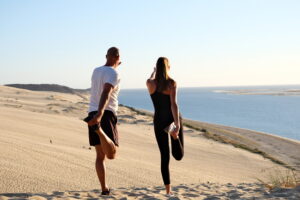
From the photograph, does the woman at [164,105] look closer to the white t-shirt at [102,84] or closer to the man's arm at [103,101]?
the white t-shirt at [102,84]

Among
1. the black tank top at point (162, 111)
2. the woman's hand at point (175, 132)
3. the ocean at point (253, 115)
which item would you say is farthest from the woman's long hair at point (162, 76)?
the ocean at point (253, 115)

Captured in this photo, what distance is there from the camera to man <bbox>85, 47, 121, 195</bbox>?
4434mm

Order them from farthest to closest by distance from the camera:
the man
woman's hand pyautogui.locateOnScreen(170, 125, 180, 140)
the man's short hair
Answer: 1. woman's hand pyautogui.locateOnScreen(170, 125, 180, 140)
2. the man's short hair
3. the man

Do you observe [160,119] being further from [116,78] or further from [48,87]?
[48,87]

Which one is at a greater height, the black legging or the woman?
the woman

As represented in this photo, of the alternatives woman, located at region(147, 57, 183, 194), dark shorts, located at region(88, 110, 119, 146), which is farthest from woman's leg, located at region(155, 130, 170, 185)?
dark shorts, located at region(88, 110, 119, 146)

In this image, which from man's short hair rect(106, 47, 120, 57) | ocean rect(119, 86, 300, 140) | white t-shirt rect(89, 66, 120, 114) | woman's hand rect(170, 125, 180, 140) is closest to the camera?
white t-shirt rect(89, 66, 120, 114)

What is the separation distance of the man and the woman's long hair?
0.59m

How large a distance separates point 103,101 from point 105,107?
0.11m

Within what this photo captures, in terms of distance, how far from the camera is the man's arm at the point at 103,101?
432 centimetres

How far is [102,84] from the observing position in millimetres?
4625

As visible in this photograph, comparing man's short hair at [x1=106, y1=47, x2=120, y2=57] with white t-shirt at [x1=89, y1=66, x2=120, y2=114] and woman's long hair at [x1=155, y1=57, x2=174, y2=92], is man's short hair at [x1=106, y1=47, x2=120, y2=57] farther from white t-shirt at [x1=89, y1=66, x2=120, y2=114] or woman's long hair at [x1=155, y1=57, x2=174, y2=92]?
woman's long hair at [x1=155, y1=57, x2=174, y2=92]

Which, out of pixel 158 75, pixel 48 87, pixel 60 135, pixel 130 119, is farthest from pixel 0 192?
pixel 48 87

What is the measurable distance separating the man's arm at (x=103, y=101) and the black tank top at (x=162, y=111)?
87cm
